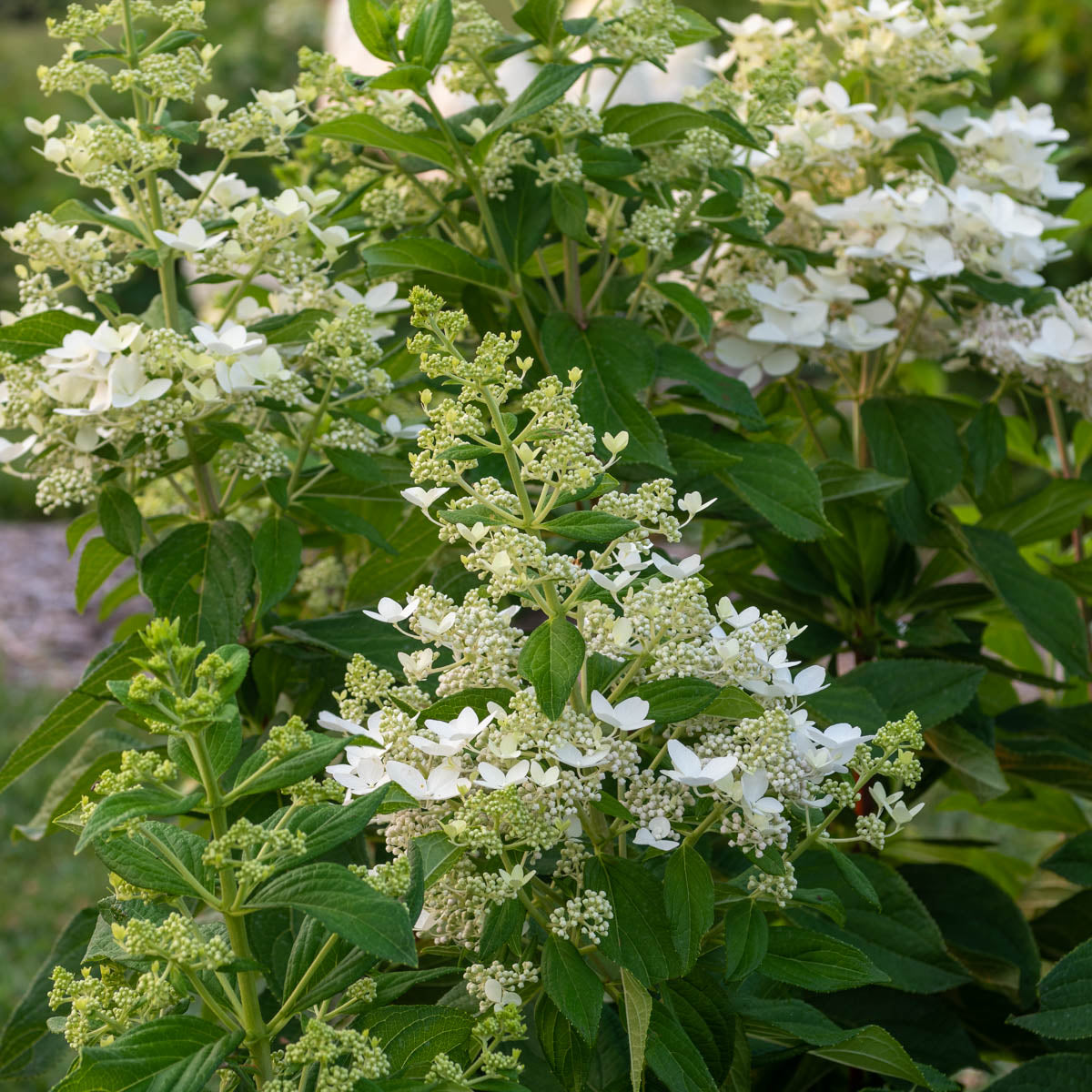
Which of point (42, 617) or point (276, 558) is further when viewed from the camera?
point (42, 617)

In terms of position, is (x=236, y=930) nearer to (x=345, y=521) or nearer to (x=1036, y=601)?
(x=345, y=521)

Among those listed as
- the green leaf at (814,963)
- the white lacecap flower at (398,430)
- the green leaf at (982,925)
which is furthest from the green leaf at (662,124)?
the green leaf at (982,925)

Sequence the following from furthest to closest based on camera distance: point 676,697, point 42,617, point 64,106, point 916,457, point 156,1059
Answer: point 64,106 < point 42,617 < point 916,457 < point 676,697 < point 156,1059

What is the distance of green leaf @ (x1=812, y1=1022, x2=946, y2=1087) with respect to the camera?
759 mm

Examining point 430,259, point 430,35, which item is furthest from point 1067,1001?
point 430,35

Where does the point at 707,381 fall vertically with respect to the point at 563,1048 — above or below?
above

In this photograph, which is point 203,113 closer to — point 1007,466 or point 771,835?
point 1007,466

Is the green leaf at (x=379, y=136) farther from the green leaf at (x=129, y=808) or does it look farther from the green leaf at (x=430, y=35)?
the green leaf at (x=129, y=808)

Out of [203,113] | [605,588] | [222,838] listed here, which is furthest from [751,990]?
[203,113]

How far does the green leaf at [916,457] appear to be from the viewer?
4.34 feet

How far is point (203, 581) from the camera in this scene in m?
1.06

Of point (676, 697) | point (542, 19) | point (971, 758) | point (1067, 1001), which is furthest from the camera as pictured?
point (971, 758)

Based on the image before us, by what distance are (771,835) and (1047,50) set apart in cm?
507

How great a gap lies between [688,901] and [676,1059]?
0.10 m
